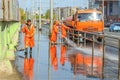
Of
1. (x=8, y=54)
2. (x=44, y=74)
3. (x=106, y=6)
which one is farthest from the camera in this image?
(x=106, y=6)

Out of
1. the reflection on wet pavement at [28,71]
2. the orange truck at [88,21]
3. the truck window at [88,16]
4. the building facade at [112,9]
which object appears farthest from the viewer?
the building facade at [112,9]

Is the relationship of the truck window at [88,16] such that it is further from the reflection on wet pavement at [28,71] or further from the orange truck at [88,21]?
the reflection on wet pavement at [28,71]

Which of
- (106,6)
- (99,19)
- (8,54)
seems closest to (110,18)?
(106,6)

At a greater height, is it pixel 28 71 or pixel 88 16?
pixel 88 16

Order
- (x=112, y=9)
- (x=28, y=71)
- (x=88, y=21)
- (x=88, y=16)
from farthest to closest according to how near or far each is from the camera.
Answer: (x=112, y=9) < (x=88, y=16) < (x=88, y=21) < (x=28, y=71)

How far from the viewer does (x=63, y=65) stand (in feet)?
Answer: 54.0

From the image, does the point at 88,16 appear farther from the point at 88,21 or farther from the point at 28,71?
the point at 28,71

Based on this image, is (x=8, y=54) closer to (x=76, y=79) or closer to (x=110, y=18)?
(x=76, y=79)

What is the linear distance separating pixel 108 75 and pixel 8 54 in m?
5.87

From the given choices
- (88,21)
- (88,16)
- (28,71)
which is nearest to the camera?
(28,71)

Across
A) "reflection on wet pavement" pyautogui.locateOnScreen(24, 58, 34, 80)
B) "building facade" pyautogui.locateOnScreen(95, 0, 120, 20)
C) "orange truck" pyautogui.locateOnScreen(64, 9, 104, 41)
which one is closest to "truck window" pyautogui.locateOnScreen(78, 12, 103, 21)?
"orange truck" pyautogui.locateOnScreen(64, 9, 104, 41)

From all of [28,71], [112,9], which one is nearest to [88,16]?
[28,71]

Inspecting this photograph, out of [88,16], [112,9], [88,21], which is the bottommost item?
[88,21]

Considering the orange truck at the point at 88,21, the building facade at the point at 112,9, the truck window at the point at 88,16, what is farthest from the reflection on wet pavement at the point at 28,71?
the building facade at the point at 112,9
